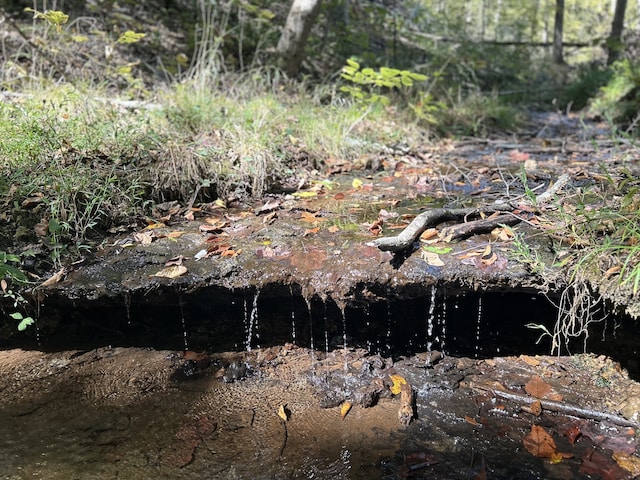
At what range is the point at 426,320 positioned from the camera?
2828 mm

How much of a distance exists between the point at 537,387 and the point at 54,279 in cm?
277

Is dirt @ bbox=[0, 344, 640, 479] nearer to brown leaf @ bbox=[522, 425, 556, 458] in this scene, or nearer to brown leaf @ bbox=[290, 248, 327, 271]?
brown leaf @ bbox=[522, 425, 556, 458]

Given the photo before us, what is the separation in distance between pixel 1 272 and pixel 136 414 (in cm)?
108

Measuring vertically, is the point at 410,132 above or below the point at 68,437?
above

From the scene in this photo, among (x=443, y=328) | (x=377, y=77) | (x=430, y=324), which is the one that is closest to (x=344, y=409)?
(x=430, y=324)

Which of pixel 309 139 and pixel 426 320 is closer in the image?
pixel 426 320

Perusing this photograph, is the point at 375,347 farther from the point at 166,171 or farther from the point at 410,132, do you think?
the point at 410,132

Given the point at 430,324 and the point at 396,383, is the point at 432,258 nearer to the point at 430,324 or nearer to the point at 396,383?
the point at 430,324

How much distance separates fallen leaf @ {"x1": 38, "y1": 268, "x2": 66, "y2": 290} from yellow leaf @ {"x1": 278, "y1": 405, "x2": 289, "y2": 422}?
145 centimetres

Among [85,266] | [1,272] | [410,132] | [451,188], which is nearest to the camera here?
[1,272]

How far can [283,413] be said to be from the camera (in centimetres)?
228

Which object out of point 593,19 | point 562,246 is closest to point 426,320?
point 562,246

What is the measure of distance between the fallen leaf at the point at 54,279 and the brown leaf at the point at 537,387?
8.84 ft

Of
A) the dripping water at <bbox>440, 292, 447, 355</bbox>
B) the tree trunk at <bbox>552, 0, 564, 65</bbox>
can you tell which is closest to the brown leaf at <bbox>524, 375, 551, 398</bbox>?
the dripping water at <bbox>440, 292, 447, 355</bbox>
